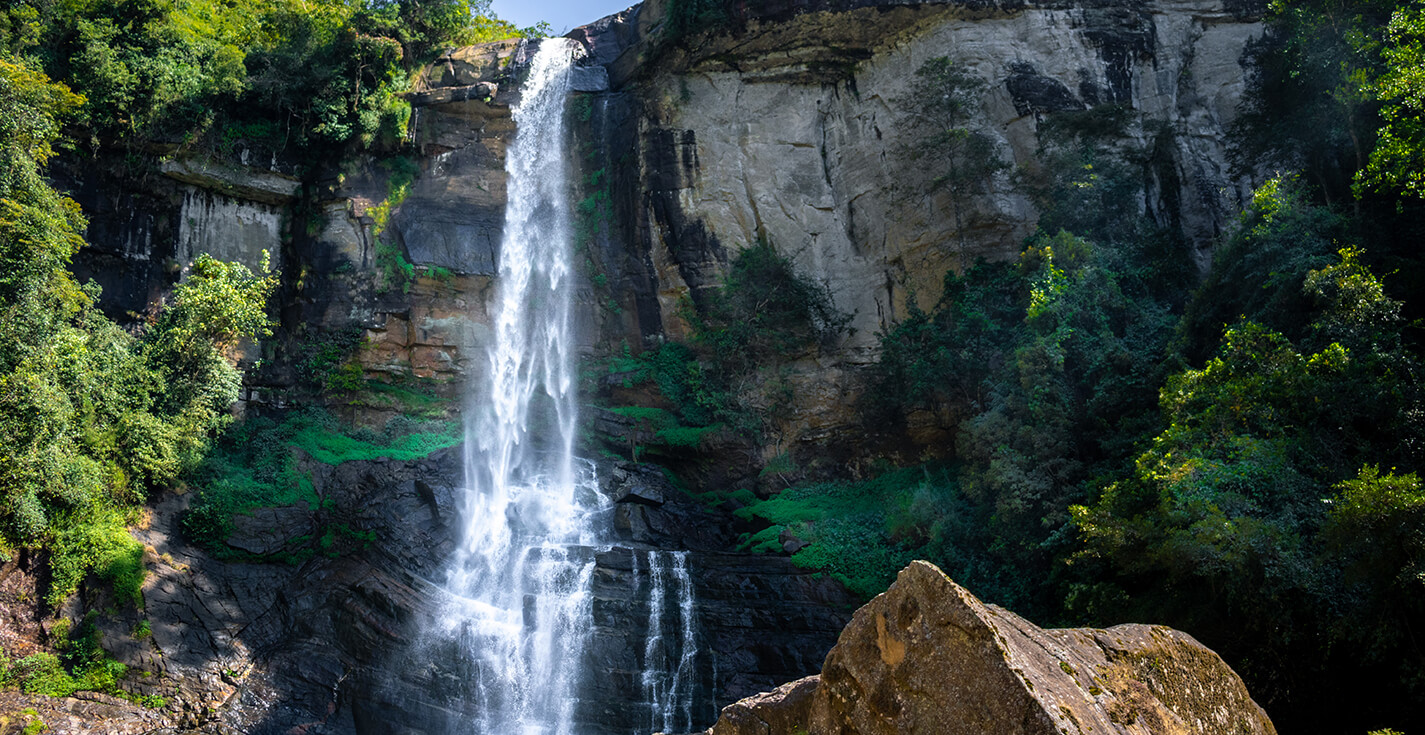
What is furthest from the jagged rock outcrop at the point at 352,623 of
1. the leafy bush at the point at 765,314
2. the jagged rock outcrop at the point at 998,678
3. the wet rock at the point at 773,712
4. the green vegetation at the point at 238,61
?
the jagged rock outcrop at the point at 998,678

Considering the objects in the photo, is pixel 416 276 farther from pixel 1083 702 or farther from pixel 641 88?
pixel 1083 702

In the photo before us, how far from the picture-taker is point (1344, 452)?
11727mm

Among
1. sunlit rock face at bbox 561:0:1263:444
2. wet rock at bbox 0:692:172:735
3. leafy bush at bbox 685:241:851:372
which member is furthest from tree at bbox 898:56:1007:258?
wet rock at bbox 0:692:172:735

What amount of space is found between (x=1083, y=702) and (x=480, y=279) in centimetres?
2364

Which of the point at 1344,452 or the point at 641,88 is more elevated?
the point at 641,88

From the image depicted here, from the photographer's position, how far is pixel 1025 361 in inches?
675

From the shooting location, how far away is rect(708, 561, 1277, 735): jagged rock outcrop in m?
4.40

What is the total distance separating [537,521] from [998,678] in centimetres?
1772

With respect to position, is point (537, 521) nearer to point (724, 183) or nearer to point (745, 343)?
point (745, 343)

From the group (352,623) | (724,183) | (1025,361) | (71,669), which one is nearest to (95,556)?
(71,669)

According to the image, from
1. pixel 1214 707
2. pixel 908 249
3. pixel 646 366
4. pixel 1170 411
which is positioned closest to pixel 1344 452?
pixel 1170 411

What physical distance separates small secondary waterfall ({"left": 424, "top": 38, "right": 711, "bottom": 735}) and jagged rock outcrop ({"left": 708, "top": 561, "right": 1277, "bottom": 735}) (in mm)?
11732

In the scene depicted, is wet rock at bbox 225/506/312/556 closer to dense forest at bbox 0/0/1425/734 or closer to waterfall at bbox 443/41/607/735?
dense forest at bbox 0/0/1425/734

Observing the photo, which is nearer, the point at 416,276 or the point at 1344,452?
the point at 1344,452
